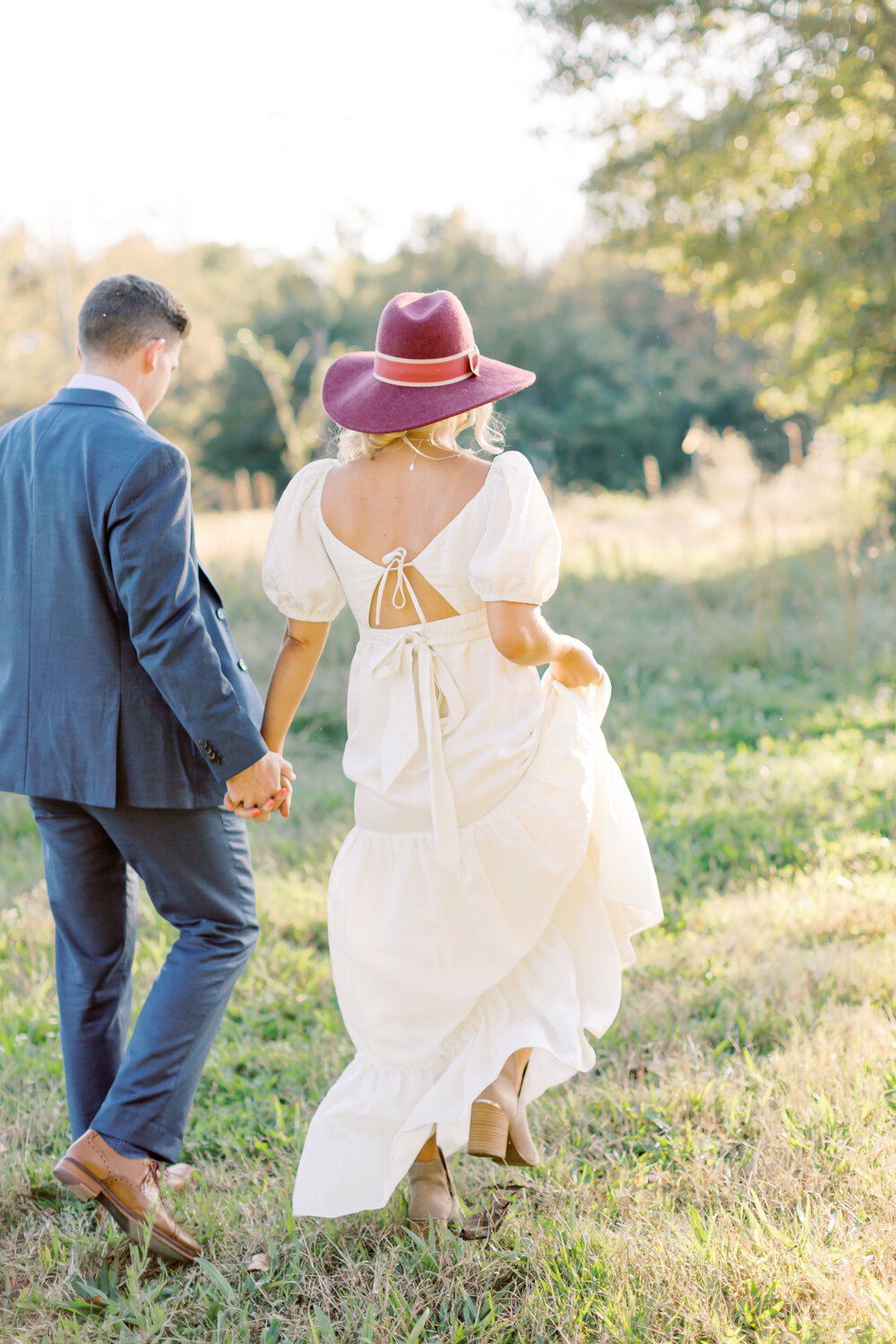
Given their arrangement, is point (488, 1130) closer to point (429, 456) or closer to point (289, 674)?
point (289, 674)

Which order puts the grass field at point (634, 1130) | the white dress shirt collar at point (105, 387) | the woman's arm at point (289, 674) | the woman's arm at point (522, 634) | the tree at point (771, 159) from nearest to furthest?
the grass field at point (634, 1130) → the woman's arm at point (522, 634) → the white dress shirt collar at point (105, 387) → the woman's arm at point (289, 674) → the tree at point (771, 159)

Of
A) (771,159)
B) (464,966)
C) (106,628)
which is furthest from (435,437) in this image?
(771,159)

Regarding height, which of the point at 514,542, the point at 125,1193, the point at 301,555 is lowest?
the point at 125,1193

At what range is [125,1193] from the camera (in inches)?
97.2

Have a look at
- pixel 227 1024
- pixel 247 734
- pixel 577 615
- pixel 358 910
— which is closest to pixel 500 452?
pixel 247 734

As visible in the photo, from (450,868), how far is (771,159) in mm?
12155

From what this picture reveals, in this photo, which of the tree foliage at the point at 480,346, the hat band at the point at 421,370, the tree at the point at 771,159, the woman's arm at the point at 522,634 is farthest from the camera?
the tree foliage at the point at 480,346

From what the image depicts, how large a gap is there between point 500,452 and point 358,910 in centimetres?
114

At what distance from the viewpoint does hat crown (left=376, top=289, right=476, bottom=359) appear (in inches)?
96.5

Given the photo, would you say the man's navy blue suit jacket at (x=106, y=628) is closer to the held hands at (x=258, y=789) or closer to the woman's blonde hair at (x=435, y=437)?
the held hands at (x=258, y=789)

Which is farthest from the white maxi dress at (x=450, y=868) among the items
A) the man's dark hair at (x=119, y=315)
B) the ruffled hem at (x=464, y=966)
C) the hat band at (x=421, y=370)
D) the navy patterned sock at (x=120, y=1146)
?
the man's dark hair at (x=119, y=315)

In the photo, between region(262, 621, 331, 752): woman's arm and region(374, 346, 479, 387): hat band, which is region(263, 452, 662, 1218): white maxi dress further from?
region(374, 346, 479, 387): hat band

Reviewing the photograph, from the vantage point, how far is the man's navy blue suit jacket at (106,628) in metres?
2.42

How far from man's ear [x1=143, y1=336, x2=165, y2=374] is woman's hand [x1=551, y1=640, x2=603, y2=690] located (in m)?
1.24
